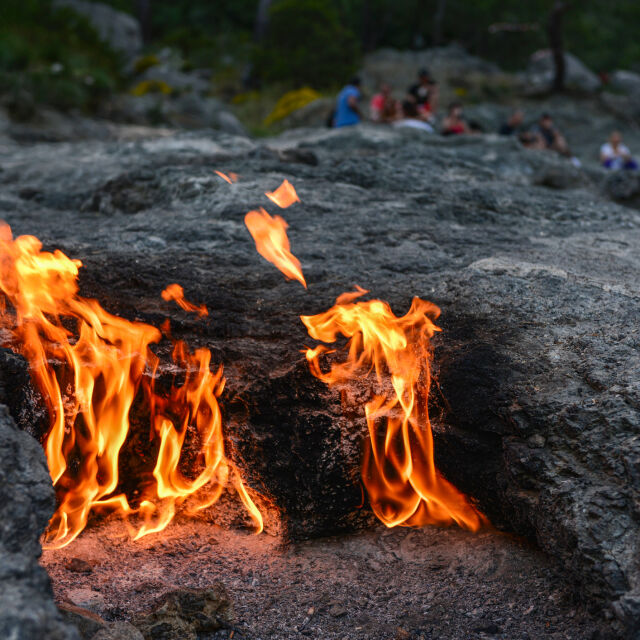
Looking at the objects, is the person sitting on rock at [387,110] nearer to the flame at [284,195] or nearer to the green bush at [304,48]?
the flame at [284,195]

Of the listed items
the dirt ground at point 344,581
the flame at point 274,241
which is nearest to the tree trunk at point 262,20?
the flame at point 274,241

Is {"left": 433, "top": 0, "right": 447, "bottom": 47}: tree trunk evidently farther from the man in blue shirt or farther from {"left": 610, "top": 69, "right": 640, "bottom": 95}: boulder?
the man in blue shirt

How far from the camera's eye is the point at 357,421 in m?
3.42

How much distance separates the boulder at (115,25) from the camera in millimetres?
23625

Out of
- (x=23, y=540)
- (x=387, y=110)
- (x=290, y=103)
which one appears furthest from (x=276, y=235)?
(x=290, y=103)

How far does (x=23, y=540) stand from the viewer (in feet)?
6.98

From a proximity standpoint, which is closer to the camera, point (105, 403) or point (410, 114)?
point (105, 403)

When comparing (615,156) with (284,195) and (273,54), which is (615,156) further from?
(273,54)

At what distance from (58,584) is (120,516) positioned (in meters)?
0.62

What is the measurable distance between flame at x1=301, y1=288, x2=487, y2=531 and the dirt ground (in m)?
0.13

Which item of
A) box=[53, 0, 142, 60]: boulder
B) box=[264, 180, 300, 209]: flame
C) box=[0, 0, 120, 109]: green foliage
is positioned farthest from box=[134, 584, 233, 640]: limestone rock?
box=[53, 0, 142, 60]: boulder

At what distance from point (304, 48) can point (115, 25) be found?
25.1 feet

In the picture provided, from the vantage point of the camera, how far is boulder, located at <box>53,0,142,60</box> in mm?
23625

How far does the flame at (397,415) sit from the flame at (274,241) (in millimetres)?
550
